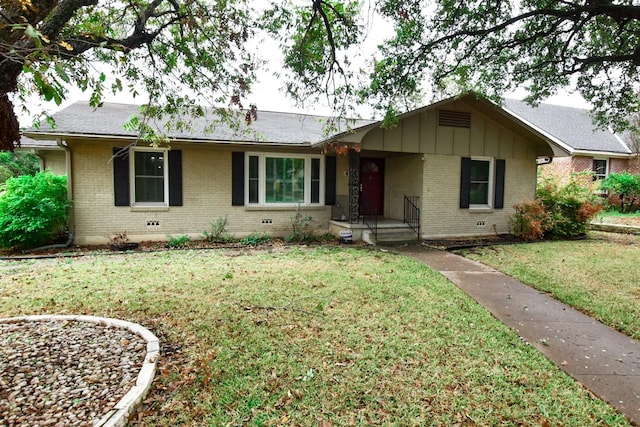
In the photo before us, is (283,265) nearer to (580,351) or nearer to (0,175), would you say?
(580,351)

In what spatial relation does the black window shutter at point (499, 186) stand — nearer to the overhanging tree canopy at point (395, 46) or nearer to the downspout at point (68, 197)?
the overhanging tree canopy at point (395, 46)

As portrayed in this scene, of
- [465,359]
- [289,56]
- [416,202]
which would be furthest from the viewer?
[416,202]

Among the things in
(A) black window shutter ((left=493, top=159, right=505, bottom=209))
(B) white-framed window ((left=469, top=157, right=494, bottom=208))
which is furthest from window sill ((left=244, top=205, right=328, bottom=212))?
(A) black window shutter ((left=493, top=159, right=505, bottom=209))

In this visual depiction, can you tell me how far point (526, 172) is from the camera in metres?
11.9

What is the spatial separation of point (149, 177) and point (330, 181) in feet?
17.5

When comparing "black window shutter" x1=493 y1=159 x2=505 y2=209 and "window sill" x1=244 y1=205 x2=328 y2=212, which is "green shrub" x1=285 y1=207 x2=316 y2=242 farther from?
"black window shutter" x1=493 y1=159 x2=505 y2=209

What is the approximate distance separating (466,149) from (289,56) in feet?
23.6

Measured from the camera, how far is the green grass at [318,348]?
2.69 meters

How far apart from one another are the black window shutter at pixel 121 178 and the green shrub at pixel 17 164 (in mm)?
10356

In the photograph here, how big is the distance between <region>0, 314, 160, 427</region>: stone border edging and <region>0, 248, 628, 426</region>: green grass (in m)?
0.10

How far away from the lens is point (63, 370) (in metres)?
2.99

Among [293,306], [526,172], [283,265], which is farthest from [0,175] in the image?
[526,172]

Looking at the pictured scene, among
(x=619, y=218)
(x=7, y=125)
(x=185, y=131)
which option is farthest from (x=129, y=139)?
(x=619, y=218)

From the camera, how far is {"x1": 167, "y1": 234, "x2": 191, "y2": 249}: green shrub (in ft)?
30.2
